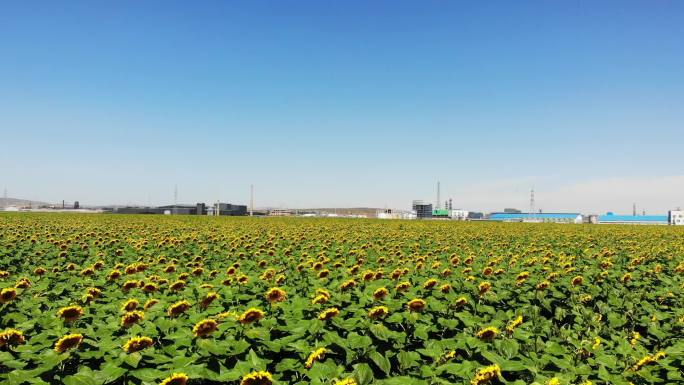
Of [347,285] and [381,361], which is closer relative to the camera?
[381,361]

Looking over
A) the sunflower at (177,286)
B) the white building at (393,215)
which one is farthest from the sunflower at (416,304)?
the white building at (393,215)

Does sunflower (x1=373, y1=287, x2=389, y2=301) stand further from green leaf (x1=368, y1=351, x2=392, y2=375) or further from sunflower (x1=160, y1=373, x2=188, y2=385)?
sunflower (x1=160, y1=373, x2=188, y2=385)

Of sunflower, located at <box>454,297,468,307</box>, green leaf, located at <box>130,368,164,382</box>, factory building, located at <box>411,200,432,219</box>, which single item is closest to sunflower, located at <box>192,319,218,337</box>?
green leaf, located at <box>130,368,164,382</box>

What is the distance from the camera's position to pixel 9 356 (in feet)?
8.52

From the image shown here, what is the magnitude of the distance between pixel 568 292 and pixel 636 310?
867 millimetres

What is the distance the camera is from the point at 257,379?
224 centimetres

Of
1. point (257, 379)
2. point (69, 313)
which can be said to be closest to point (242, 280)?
point (69, 313)

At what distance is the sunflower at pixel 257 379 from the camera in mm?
2227

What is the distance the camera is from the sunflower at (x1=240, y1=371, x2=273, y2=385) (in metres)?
2.23

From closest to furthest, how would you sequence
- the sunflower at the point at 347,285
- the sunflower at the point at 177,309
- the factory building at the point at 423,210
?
the sunflower at the point at 177,309 < the sunflower at the point at 347,285 < the factory building at the point at 423,210

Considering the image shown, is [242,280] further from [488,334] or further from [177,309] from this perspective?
[488,334]

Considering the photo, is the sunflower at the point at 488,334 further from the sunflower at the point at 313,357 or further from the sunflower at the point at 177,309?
the sunflower at the point at 177,309

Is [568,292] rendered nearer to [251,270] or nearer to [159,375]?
[251,270]

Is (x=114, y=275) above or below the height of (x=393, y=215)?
above
